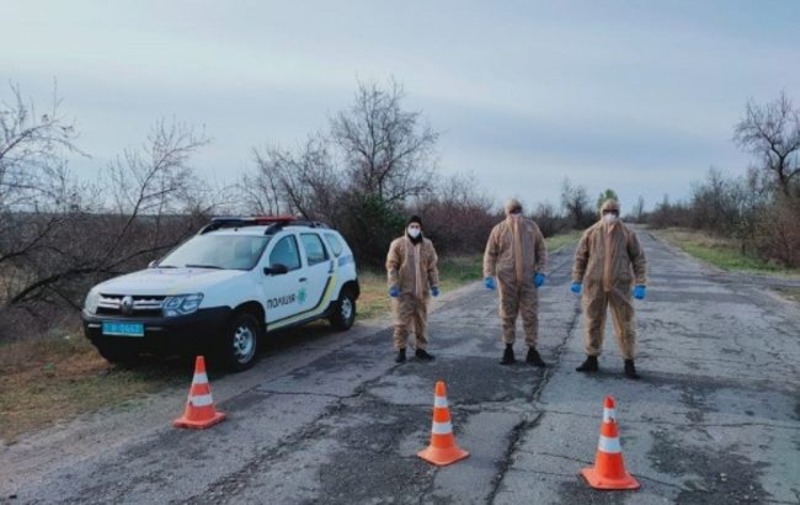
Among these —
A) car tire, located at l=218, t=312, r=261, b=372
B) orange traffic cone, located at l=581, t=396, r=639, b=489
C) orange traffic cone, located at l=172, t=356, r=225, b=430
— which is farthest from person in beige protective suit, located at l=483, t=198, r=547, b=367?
orange traffic cone, located at l=172, t=356, r=225, b=430

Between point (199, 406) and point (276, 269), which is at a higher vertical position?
point (276, 269)

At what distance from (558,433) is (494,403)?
98cm

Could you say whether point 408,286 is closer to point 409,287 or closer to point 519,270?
point 409,287

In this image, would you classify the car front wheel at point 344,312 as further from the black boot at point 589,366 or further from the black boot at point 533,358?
the black boot at point 589,366

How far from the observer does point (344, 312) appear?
10727mm

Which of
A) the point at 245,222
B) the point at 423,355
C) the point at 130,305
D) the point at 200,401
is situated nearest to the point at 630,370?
the point at 423,355

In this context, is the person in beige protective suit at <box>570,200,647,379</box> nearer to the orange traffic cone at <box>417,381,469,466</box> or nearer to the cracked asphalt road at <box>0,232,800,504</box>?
the cracked asphalt road at <box>0,232,800,504</box>

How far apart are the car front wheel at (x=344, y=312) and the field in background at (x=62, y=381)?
3.03 m

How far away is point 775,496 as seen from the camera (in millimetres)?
4148

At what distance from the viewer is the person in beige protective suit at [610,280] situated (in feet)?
23.9

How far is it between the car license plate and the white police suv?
11 millimetres

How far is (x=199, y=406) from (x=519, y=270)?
13.2 ft

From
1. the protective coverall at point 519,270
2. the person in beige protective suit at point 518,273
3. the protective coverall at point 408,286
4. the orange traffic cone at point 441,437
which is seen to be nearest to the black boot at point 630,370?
the person in beige protective suit at point 518,273

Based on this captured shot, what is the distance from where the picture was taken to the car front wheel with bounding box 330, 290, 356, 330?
414 inches
